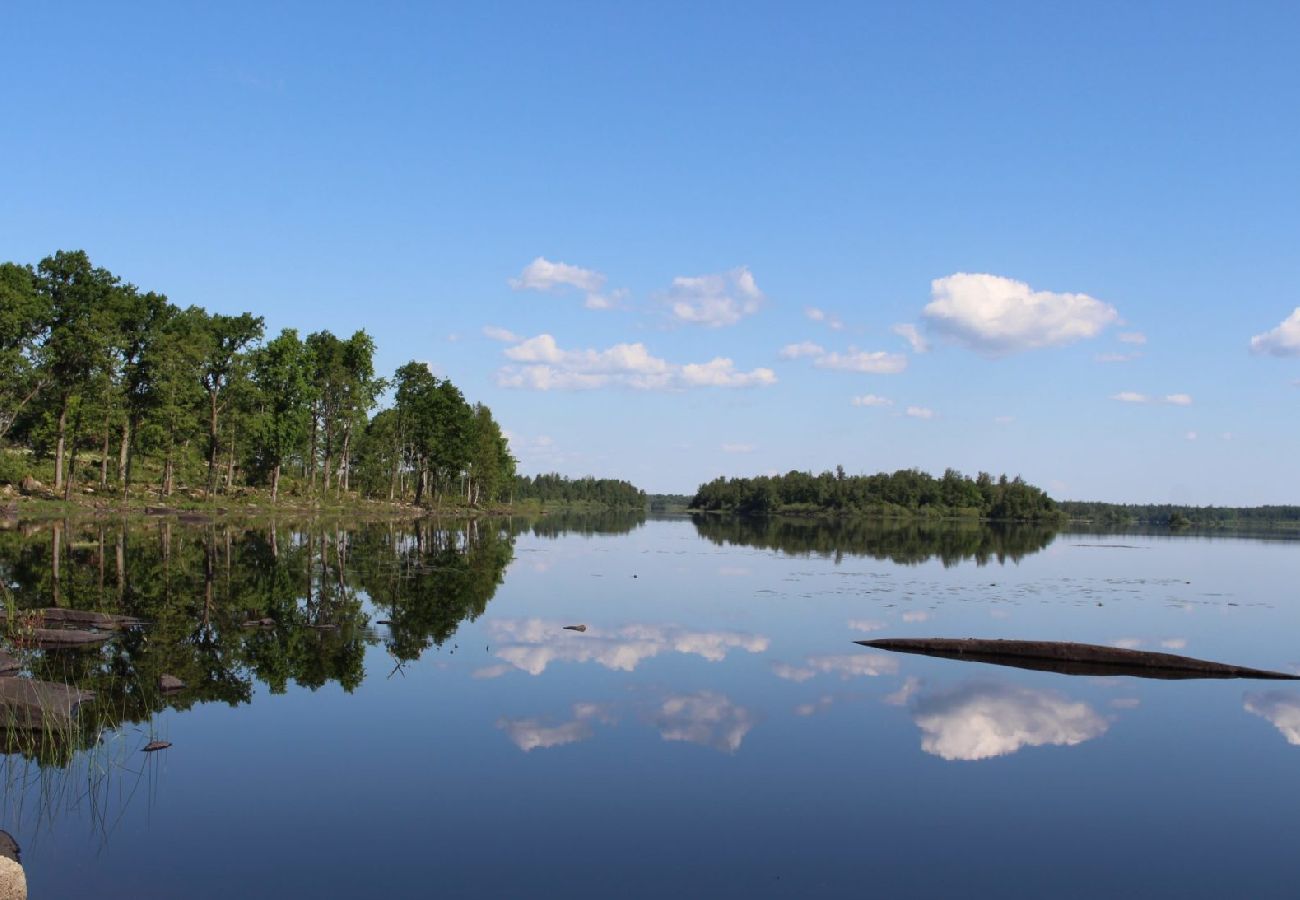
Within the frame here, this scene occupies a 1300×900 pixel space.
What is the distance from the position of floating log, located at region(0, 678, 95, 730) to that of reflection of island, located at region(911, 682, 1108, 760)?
15219 millimetres

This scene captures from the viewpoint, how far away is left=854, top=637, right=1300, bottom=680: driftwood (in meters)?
24.2

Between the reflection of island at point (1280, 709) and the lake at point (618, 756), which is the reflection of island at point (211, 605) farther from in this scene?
the reflection of island at point (1280, 709)

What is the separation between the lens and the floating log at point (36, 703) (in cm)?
1479

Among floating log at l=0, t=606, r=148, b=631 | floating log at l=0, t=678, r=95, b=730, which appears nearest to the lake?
floating log at l=0, t=678, r=95, b=730

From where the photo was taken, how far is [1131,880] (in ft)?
35.7

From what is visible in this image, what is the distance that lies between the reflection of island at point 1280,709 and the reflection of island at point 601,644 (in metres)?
12.1

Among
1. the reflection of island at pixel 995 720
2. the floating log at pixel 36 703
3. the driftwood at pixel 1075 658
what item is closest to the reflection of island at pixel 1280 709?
the driftwood at pixel 1075 658

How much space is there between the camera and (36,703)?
15227 mm

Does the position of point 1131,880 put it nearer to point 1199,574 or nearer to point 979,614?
point 979,614

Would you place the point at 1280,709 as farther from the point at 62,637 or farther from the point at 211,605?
the point at 211,605

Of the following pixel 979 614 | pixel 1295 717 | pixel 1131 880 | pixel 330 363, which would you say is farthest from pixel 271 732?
pixel 330 363

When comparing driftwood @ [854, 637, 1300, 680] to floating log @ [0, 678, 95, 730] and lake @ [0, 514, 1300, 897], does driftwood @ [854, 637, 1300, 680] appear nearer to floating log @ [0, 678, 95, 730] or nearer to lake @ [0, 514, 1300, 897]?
lake @ [0, 514, 1300, 897]

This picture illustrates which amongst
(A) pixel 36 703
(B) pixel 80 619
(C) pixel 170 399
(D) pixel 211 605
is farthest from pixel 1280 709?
(C) pixel 170 399

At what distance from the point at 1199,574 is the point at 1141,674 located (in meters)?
44.8
